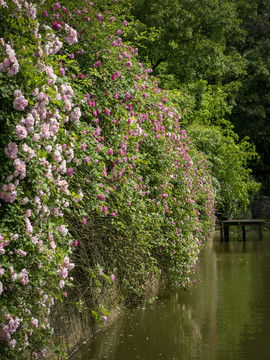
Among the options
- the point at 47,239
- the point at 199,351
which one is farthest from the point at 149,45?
the point at 47,239

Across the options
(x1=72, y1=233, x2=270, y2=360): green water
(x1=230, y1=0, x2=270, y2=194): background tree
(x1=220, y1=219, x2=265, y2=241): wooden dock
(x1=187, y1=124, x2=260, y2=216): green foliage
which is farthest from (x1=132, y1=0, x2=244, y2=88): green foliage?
(x1=72, y1=233, x2=270, y2=360): green water

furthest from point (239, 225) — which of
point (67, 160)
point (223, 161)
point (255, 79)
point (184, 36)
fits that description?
A: point (67, 160)

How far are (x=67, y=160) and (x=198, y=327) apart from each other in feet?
10.8

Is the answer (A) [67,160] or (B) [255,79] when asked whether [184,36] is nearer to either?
(B) [255,79]

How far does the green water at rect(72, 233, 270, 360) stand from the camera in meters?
5.78

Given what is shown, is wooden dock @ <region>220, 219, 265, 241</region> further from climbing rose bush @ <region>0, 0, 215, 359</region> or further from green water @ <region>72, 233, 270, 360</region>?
climbing rose bush @ <region>0, 0, 215, 359</region>

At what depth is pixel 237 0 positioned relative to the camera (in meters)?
33.7

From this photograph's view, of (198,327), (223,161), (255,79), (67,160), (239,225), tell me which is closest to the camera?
(67,160)

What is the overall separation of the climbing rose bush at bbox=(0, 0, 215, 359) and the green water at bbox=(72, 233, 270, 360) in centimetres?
49

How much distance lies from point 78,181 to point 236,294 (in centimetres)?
474

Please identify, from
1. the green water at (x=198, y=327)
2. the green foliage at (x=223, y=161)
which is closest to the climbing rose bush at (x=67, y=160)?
the green water at (x=198, y=327)

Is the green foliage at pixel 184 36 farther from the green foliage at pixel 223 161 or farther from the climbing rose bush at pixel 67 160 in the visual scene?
the climbing rose bush at pixel 67 160

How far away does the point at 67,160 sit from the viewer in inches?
175

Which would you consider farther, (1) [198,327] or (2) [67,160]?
(1) [198,327]
